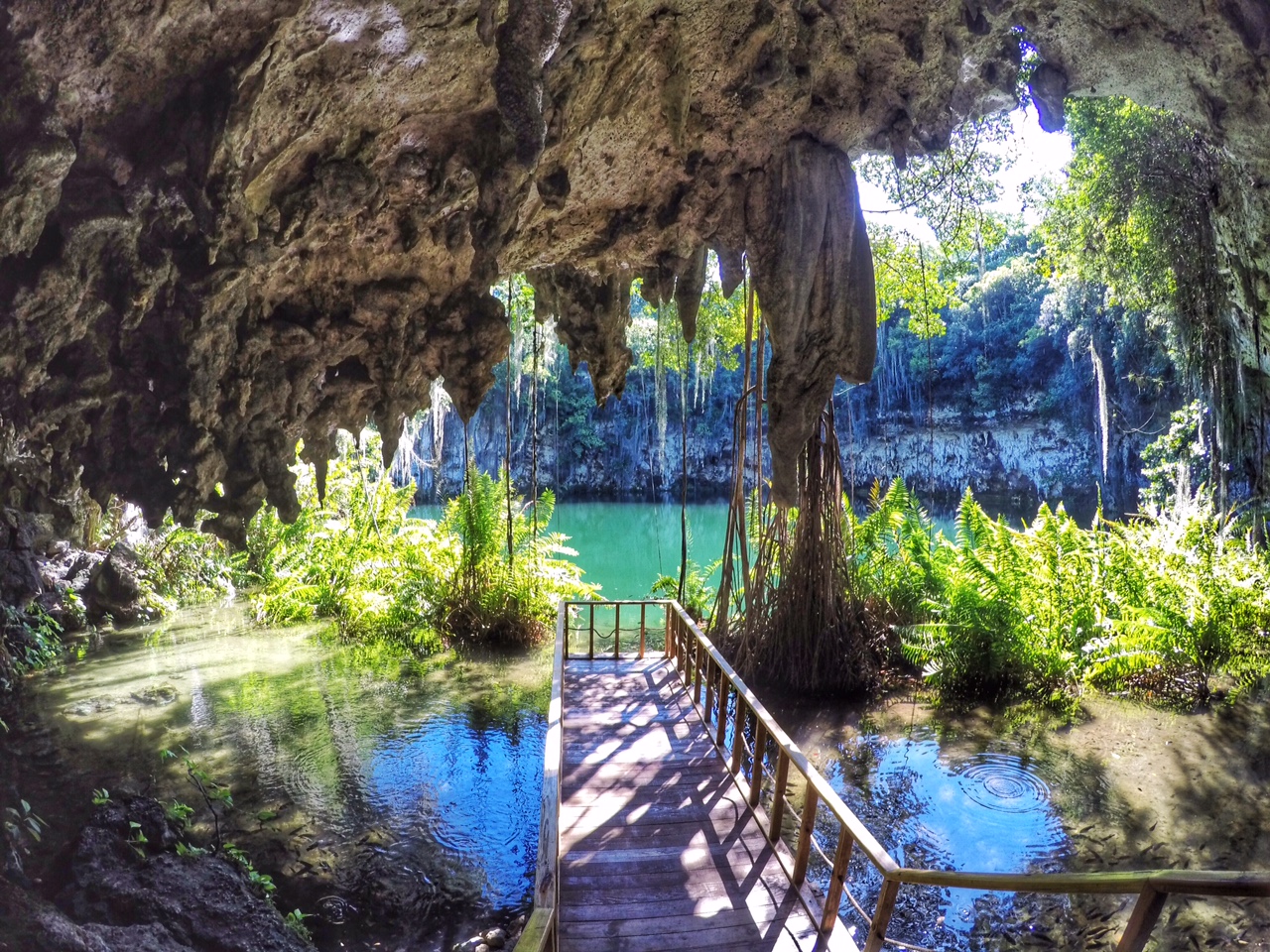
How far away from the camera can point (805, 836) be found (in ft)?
11.7

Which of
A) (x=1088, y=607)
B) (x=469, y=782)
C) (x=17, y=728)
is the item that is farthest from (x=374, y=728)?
(x=1088, y=607)

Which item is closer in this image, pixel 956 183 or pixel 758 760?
pixel 758 760

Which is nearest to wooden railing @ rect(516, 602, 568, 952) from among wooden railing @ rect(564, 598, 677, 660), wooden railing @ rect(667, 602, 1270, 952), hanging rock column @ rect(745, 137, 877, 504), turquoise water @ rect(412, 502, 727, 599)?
wooden railing @ rect(667, 602, 1270, 952)

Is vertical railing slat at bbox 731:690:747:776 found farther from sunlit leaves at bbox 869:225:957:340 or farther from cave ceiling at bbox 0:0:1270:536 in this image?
sunlit leaves at bbox 869:225:957:340

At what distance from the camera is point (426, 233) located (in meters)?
5.25

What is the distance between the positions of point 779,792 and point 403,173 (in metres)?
3.93

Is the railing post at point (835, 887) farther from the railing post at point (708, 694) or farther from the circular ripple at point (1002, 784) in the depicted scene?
the circular ripple at point (1002, 784)

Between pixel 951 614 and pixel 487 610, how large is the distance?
5.53 m

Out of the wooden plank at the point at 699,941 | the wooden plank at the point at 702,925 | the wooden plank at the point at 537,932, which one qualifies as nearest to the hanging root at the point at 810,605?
the wooden plank at the point at 702,925

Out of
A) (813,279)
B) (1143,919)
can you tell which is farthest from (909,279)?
(1143,919)

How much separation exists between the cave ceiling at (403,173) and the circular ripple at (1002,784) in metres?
3.00

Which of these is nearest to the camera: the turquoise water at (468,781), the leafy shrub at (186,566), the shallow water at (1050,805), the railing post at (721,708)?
the shallow water at (1050,805)

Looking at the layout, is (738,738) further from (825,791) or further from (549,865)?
(549,865)

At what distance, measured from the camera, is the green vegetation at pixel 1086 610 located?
7.17 meters
